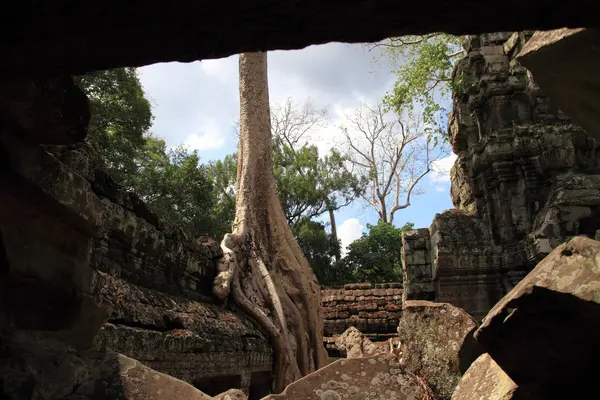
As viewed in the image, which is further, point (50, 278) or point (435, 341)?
point (435, 341)

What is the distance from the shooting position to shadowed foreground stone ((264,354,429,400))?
257 cm

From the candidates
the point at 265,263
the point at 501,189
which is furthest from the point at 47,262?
the point at 501,189

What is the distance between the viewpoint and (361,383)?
265 centimetres

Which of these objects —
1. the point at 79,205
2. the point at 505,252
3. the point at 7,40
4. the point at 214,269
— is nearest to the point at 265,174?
the point at 214,269

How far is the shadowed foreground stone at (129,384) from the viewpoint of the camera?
1966mm

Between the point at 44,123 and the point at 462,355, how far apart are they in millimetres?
2134

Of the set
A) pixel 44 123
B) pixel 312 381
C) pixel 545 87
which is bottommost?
pixel 312 381

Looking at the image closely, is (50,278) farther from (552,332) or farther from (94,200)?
(552,332)

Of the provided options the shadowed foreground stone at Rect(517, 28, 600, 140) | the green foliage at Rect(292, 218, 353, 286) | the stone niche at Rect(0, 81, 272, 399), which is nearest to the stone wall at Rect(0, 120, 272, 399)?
the stone niche at Rect(0, 81, 272, 399)

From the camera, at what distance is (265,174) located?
8859 mm

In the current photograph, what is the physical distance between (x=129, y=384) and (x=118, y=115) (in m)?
14.5

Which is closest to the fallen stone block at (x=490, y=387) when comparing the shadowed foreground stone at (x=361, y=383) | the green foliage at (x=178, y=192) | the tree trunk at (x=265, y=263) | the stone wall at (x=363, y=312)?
the shadowed foreground stone at (x=361, y=383)

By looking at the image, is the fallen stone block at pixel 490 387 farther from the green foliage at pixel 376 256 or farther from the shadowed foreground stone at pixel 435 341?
the green foliage at pixel 376 256

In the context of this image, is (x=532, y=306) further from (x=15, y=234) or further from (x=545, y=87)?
(x=15, y=234)
